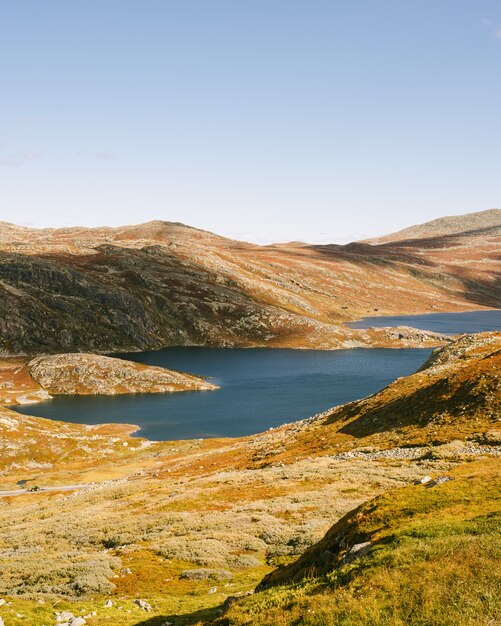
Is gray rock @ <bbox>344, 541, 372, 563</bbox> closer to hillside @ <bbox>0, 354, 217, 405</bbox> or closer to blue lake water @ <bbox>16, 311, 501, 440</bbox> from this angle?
blue lake water @ <bbox>16, 311, 501, 440</bbox>

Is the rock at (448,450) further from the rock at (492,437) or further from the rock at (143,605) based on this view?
the rock at (143,605)

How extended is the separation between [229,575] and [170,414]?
119159 mm

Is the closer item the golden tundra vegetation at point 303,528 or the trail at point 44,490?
the golden tundra vegetation at point 303,528

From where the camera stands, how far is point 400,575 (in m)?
16.6

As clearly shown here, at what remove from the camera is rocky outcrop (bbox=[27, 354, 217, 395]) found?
17062cm

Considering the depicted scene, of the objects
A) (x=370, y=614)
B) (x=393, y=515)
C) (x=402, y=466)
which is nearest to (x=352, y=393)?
(x=402, y=466)

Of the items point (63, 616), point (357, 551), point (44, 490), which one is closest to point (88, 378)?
point (44, 490)

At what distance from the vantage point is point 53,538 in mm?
43250

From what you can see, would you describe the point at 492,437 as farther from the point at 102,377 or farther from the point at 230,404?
the point at 102,377

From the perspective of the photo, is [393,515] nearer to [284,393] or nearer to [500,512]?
[500,512]

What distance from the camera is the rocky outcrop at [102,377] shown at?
560ft

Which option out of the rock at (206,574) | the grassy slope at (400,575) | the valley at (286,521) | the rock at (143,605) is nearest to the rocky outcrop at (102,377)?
the valley at (286,521)

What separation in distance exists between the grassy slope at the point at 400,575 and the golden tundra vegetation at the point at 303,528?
0.19 feet

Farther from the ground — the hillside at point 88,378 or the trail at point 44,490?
the hillside at point 88,378
